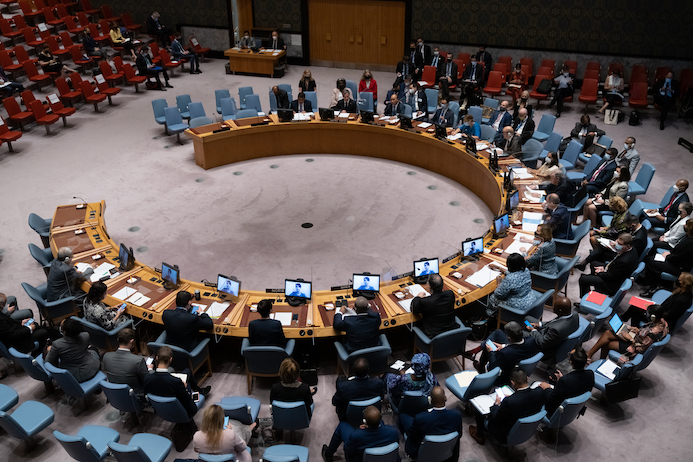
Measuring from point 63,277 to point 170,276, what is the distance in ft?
4.59

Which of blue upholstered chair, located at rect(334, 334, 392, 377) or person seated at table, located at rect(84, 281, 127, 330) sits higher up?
person seated at table, located at rect(84, 281, 127, 330)

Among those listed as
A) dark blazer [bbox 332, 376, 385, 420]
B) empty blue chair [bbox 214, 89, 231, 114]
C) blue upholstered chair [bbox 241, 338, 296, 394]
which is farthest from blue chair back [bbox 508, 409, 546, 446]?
empty blue chair [bbox 214, 89, 231, 114]

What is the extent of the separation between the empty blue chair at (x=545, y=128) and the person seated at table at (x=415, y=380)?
8151 millimetres

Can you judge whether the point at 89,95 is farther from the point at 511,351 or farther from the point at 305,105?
the point at 511,351

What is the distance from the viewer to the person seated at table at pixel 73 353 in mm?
6320

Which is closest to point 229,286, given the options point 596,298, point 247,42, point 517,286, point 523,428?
point 517,286

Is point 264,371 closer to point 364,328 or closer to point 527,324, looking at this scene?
point 364,328

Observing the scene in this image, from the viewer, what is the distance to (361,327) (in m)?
6.54

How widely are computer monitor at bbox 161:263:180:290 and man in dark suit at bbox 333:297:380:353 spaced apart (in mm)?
2421

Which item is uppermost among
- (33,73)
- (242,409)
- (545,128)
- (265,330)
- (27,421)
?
(33,73)

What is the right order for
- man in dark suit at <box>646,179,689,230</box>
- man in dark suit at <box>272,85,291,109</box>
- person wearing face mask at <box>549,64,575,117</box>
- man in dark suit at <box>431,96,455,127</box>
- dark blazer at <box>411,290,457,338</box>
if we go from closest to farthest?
dark blazer at <box>411,290,457,338</box> < man in dark suit at <box>646,179,689,230</box> < man in dark suit at <box>431,96,455,127</box> < man in dark suit at <box>272,85,291,109</box> < person wearing face mask at <box>549,64,575,117</box>

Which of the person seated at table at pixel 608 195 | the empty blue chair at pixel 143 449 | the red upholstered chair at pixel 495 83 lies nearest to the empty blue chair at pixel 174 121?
the red upholstered chair at pixel 495 83

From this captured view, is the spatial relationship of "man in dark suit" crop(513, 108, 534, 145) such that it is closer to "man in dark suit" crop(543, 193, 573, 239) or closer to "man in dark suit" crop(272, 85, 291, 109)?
"man in dark suit" crop(543, 193, 573, 239)

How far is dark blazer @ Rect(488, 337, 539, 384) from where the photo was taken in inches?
247
